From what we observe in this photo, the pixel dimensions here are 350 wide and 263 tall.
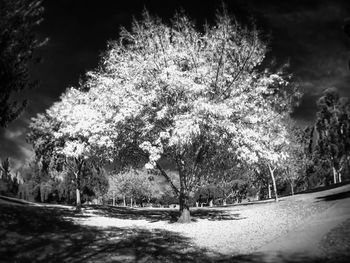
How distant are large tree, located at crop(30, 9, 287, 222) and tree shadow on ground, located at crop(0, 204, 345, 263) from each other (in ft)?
17.8

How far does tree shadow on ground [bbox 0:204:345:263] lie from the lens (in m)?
11.4

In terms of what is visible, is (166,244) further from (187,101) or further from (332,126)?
(332,126)

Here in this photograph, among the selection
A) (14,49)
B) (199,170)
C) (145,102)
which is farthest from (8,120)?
Answer: (199,170)

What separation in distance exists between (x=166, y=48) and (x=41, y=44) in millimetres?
8840

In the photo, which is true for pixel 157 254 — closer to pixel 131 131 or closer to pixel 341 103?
pixel 131 131

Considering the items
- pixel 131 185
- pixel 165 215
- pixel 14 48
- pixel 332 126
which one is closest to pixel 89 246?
pixel 14 48

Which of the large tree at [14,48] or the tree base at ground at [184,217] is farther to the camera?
the tree base at ground at [184,217]

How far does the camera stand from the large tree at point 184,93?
1916 centimetres

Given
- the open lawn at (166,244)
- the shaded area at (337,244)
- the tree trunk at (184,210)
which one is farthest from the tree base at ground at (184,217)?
the shaded area at (337,244)

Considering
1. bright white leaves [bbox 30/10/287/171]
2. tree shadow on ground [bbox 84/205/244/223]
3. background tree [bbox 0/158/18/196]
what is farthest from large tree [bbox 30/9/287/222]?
background tree [bbox 0/158/18/196]

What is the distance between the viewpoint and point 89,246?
13461 millimetres

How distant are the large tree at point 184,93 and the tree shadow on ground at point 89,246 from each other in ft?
17.8

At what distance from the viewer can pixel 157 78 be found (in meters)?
19.5

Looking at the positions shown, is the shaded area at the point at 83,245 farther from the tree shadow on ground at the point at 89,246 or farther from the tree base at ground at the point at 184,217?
the tree base at ground at the point at 184,217
